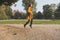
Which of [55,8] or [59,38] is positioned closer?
[59,38]

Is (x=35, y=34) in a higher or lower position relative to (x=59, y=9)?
higher

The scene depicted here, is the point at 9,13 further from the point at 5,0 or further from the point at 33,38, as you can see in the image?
the point at 33,38

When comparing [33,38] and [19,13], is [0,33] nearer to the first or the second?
[33,38]

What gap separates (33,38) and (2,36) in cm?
181

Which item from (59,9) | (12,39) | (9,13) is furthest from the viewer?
(59,9)

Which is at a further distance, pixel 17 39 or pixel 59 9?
pixel 59 9

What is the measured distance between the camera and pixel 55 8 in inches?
3499

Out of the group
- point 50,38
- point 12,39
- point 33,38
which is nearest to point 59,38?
point 50,38

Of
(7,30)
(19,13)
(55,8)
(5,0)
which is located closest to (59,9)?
(55,8)

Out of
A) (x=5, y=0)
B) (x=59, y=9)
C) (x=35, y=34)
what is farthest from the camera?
(x=59, y=9)

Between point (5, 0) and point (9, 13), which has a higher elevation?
point (5, 0)

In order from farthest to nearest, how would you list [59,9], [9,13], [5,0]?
[59,9] → [9,13] → [5,0]

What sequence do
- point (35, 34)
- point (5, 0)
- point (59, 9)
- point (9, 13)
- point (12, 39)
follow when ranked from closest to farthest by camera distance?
point (12, 39)
point (35, 34)
point (5, 0)
point (9, 13)
point (59, 9)

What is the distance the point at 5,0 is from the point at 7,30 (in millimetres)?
9130
